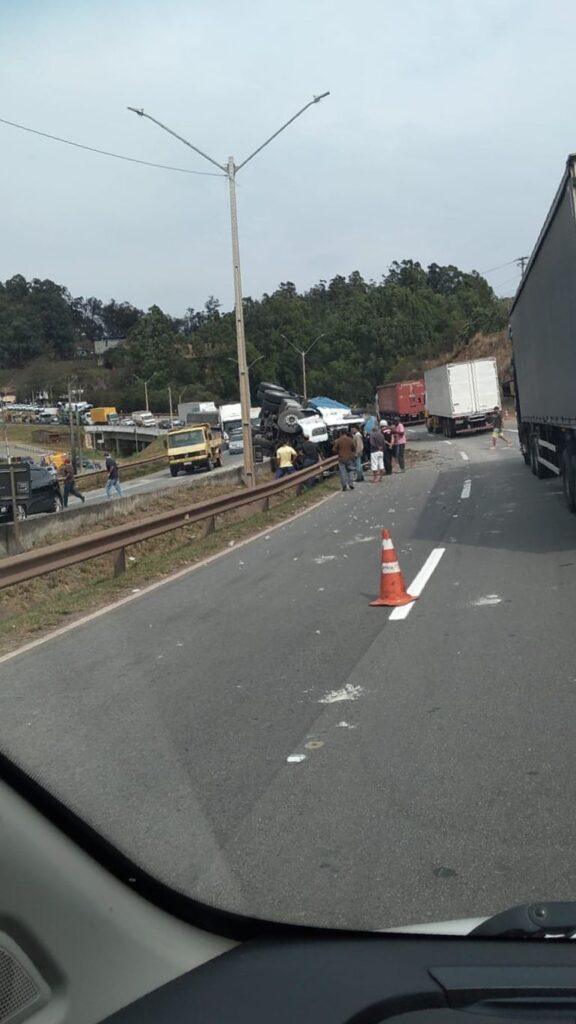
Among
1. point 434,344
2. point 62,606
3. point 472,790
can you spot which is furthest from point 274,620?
point 434,344

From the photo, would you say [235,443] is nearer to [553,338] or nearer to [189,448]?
[189,448]

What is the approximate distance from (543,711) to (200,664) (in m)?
3.36

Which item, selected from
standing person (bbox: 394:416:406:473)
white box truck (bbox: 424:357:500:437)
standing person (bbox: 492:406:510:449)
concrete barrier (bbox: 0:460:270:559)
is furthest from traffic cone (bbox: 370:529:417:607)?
white box truck (bbox: 424:357:500:437)

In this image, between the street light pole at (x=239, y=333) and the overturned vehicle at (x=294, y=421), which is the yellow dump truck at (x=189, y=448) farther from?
the street light pole at (x=239, y=333)

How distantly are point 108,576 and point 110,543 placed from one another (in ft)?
9.10

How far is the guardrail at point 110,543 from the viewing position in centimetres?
1321

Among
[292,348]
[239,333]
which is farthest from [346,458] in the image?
[292,348]

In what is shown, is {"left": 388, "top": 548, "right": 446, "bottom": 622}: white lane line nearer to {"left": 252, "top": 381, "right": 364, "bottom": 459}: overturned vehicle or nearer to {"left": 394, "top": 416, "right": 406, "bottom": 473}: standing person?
{"left": 394, "top": 416, "right": 406, "bottom": 473}: standing person

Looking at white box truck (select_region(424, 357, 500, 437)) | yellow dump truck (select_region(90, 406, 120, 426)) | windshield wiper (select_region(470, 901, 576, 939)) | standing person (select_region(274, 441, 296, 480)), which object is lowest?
windshield wiper (select_region(470, 901, 576, 939))

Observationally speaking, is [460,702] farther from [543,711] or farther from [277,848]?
[277,848]

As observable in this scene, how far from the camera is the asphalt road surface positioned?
448 cm

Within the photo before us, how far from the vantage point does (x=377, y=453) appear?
31859 millimetres

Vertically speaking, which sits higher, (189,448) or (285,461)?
(189,448)

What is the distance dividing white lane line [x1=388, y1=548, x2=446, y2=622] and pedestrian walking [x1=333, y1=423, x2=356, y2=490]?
13377 mm
